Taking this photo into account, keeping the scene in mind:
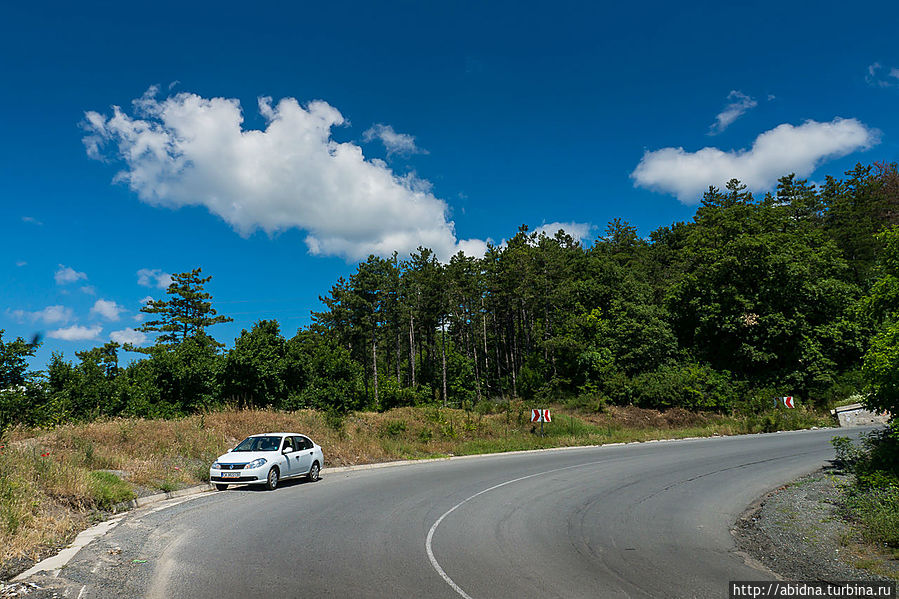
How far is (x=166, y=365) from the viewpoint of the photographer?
33.0m

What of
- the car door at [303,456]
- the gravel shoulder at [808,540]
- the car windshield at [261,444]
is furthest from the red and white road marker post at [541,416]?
the car windshield at [261,444]

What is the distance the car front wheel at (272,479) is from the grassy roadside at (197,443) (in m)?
2.40

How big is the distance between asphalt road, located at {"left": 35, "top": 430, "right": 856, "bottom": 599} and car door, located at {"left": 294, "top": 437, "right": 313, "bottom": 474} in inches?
21.2

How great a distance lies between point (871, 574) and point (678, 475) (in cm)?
1071

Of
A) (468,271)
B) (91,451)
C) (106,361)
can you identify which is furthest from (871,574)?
(468,271)

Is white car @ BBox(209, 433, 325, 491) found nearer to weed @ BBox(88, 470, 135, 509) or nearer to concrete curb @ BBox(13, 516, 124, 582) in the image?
weed @ BBox(88, 470, 135, 509)

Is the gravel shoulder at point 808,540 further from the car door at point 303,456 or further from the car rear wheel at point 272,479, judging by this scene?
the car door at point 303,456

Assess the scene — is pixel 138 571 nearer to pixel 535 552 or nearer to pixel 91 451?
pixel 535 552

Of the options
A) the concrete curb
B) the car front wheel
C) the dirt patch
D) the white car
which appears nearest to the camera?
the concrete curb

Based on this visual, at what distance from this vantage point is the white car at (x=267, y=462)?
50.0 ft

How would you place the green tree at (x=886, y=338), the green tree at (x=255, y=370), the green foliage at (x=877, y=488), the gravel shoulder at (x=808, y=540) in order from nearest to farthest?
1. the gravel shoulder at (x=808, y=540)
2. the green foliage at (x=877, y=488)
3. the green tree at (x=886, y=338)
4. the green tree at (x=255, y=370)

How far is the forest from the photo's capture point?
31.6 meters

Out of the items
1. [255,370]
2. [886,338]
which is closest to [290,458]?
[886,338]

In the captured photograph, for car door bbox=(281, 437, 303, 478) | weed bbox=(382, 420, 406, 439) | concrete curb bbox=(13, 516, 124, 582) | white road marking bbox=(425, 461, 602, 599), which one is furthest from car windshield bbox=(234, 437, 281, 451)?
weed bbox=(382, 420, 406, 439)
